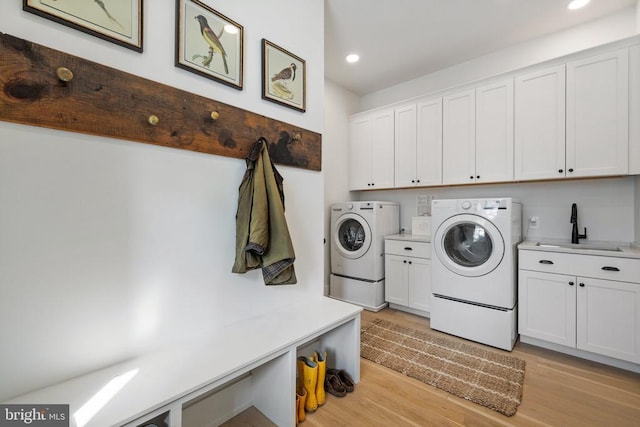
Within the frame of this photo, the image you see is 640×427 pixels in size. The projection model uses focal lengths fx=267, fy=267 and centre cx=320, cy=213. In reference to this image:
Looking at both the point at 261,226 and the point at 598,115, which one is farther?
the point at 598,115

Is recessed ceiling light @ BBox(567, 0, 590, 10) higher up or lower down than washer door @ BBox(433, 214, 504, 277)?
higher up

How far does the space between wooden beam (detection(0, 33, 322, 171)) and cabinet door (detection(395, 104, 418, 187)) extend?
6.86 ft

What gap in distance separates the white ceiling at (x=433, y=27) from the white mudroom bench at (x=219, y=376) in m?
2.41

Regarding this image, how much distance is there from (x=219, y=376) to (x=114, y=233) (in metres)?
0.72

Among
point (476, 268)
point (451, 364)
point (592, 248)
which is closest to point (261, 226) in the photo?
point (451, 364)

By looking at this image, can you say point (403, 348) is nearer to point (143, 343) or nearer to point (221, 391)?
point (221, 391)

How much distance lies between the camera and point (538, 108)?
2363 mm

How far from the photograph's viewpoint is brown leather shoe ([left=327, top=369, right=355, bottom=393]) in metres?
1.68

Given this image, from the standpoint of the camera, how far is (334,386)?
167 cm

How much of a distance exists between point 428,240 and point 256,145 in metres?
2.00

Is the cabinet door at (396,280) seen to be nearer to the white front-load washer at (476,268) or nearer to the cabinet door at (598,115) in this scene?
the white front-load washer at (476,268)

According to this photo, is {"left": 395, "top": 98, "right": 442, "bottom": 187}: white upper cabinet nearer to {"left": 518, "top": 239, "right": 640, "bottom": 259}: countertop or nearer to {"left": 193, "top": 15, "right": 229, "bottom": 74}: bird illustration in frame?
{"left": 518, "top": 239, "right": 640, "bottom": 259}: countertop

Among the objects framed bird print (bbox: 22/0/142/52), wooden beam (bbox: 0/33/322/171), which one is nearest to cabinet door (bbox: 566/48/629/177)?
wooden beam (bbox: 0/33/322/171)

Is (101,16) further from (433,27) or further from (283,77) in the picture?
(433,27)
